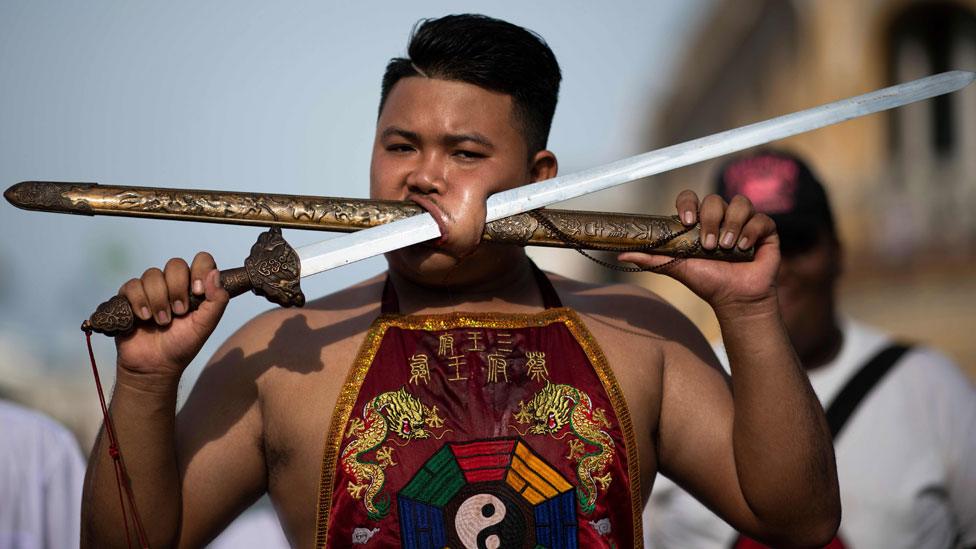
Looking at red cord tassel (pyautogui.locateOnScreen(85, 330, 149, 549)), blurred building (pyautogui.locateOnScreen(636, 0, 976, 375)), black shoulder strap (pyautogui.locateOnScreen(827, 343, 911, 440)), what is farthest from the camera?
blurred building (pyautogui.locateOnScreen(636, 0, 976, 375))

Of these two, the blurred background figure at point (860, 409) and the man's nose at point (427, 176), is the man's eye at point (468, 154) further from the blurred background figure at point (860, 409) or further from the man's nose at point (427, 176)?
the blurred background figure at point (860, 409)

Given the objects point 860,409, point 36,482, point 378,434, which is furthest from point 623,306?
point 36,482

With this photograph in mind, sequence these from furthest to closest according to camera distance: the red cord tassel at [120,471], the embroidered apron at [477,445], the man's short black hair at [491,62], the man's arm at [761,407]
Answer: the man's short black hair at [491,62], the man's arm at [761,407], the embroidered apron at [477,445], the red cord tassel at [120,471]

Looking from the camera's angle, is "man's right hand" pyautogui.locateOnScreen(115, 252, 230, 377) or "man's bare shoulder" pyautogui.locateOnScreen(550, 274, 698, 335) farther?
"man's bare shoulder" pyautogui.locateOnScreen(550, 274, 698, 335)

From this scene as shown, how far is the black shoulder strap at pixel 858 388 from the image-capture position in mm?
5105

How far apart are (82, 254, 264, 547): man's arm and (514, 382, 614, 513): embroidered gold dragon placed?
2.21 ft

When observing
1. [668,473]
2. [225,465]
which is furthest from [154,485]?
[668,473]

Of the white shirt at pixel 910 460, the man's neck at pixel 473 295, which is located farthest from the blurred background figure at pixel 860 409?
the man's neck at pixel 473 295

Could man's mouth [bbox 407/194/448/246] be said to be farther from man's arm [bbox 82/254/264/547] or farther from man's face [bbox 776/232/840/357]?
man's face [bbox 776/232/840/357]

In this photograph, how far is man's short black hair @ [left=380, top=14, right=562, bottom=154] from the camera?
329 centimetres

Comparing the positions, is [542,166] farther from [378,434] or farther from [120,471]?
[120,471]

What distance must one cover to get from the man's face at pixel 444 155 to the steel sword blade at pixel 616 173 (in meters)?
0.08

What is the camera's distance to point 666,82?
3450cm

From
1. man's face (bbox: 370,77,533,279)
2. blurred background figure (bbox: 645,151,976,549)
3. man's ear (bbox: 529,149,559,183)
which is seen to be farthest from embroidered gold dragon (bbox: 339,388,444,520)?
blurred background figure (bbox: 645,151,976,549)
